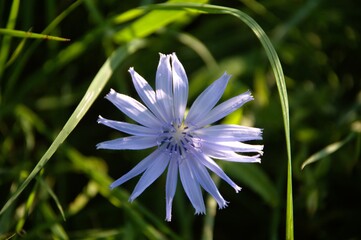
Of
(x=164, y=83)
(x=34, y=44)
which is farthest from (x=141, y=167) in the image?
(x=34, y=44)

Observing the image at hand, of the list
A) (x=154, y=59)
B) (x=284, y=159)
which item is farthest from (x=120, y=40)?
(x=284, y=159)

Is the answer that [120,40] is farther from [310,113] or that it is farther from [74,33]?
[310,113]

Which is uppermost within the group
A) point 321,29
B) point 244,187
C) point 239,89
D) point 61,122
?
point 321,29

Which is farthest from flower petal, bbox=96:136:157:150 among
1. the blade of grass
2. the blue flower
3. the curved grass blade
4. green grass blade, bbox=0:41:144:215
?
the blade of grass

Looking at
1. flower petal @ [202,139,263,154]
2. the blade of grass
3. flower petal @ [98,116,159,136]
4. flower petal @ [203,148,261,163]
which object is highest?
the blade of grass

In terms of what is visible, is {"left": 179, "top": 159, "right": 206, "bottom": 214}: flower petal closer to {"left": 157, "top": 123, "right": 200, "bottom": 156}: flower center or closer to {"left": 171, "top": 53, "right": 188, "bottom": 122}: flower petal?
{"left": 157, "top": 123, "right": 200, "bottom": 156}: flower center

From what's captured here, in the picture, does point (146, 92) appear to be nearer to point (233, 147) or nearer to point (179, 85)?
point (179, 85)
